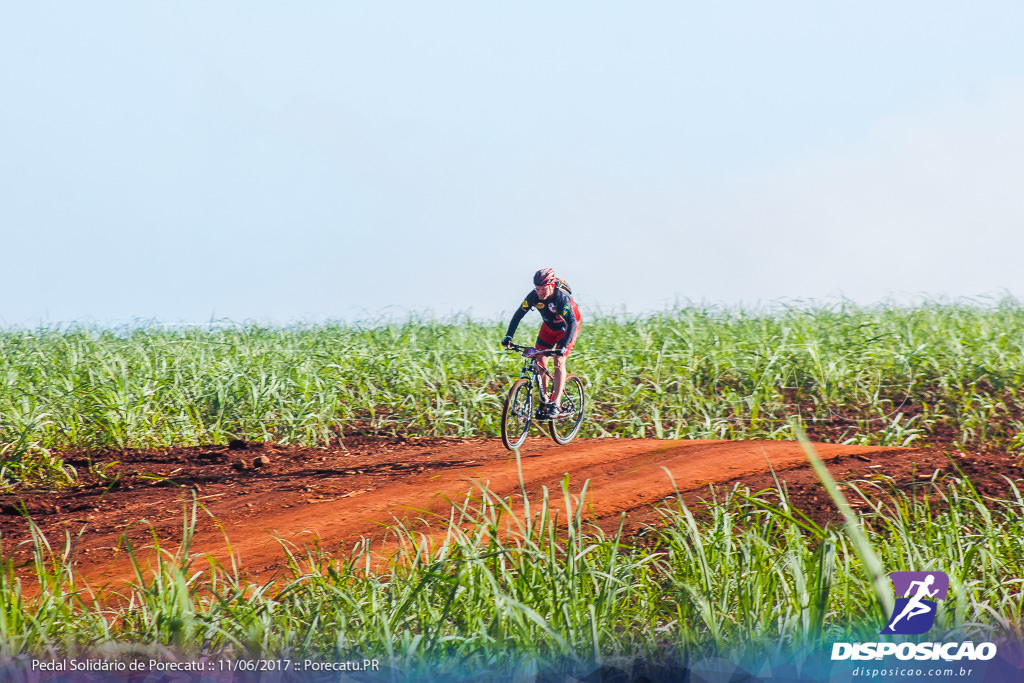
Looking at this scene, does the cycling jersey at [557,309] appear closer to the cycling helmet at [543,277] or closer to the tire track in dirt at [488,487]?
the cycling helmet at [543,277]

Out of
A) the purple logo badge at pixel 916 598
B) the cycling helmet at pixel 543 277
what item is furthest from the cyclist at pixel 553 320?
the purple logo badge at pixel 916 598

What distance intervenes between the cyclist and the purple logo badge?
423cm

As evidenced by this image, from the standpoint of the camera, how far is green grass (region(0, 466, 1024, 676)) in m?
3.53

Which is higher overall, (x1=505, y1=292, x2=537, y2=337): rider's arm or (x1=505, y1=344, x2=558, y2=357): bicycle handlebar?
(x1=505, y1=292, x2=537, y2=337): rider's arm

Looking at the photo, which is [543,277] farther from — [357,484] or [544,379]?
[357,484]

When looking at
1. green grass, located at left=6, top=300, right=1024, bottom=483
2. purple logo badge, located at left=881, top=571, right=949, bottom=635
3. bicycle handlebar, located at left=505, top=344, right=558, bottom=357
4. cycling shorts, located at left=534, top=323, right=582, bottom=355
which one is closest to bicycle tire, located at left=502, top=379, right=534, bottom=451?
bicycle handlebar, located at left=505, top=344, right=558, bottom=357

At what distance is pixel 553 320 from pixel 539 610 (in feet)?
14.7

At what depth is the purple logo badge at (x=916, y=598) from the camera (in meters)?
3.66

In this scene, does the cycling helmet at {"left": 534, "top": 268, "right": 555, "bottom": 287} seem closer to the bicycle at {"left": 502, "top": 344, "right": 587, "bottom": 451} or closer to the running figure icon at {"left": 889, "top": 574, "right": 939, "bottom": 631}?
the bicycle at {"left": 502, "top": 344, "right": 587, "bottom": 451}

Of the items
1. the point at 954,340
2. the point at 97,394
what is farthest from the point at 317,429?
the point at 954,340

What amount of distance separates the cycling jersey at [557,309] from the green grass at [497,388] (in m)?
2.54

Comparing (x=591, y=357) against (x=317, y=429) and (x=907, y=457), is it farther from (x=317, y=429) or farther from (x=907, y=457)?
(x=907, y=457)

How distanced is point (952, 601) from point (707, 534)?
1.25m

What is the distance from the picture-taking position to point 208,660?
3633 millimetres
